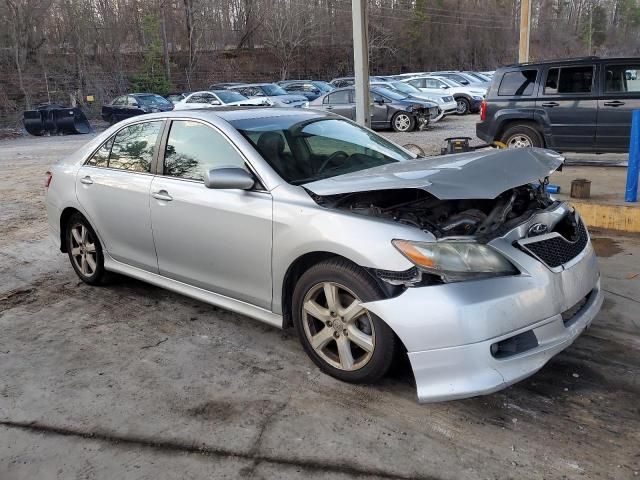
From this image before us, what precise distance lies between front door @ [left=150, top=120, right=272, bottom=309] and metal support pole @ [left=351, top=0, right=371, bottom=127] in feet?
17.3

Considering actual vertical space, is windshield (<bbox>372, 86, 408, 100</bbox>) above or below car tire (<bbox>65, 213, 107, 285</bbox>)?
above

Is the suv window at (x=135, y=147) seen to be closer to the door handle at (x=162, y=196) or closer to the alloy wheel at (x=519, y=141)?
the door handle at (x=162, y=196)

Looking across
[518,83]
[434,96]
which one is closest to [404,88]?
[434,96]

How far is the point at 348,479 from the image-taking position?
8.76 feet

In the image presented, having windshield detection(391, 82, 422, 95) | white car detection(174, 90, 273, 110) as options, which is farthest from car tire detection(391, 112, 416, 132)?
white car detection(174, 90, 273, 110)

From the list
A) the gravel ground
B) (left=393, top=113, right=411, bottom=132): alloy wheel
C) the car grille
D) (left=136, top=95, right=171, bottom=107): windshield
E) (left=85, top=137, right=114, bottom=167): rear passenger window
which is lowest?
the gravel ground

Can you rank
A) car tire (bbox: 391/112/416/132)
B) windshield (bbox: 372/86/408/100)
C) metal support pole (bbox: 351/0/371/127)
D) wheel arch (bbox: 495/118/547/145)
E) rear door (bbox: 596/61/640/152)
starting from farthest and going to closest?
1. windshield (bbox: 372/86/408/100)
2. car tire (bbox: 391/112/416/132)
3. wheel arch (bbox: 495/118/547/145)
4. rear door (bbox: 596/61/640/152)
5. metal support pole (bbox: 351/0/371/127)

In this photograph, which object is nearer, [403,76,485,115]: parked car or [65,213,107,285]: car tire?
[65,213,107,285]: car tire

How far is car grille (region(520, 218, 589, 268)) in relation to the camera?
3.19 metres

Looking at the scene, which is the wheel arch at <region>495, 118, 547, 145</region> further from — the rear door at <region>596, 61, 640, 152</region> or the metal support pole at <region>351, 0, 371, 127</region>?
the metal support pole at <region>351, 0, 371, 127</region>

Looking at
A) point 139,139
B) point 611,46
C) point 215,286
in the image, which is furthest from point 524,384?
point 611,46

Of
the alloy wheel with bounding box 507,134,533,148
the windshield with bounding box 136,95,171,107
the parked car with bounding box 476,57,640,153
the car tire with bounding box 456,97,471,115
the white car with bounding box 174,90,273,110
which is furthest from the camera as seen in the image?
the windshield with bounding box 136,95,171,107

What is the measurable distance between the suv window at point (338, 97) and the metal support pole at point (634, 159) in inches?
491

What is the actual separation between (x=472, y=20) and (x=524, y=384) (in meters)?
68.1
